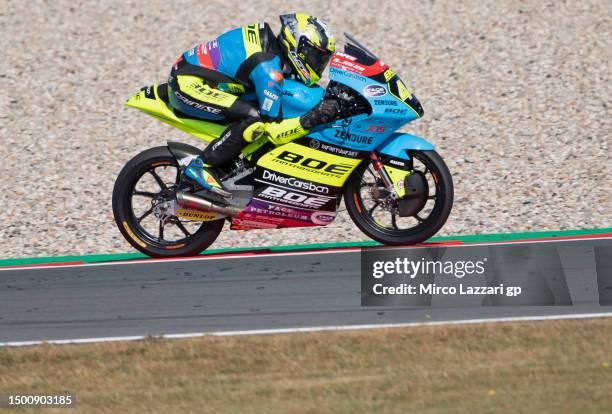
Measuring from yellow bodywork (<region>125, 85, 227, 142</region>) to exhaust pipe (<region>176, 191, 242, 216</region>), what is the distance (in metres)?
0.53

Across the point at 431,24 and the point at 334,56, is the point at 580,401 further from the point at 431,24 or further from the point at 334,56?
the point at 431,24

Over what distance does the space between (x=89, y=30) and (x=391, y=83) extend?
8745 millimetres

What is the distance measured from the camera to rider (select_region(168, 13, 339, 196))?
8.84 meters

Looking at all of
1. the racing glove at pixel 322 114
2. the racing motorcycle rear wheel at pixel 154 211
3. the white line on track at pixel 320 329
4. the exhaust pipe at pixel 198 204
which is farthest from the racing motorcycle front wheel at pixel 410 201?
the white line on track at pixel 320 329

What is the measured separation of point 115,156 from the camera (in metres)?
13.0

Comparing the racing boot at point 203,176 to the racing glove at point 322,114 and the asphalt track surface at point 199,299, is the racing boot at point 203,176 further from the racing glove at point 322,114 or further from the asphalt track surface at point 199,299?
the racing glove at point 322,114

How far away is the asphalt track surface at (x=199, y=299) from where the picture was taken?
7.64 m

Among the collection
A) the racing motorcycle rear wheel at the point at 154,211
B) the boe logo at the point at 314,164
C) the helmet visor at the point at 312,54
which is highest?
the helmet visor at the point at 312,54

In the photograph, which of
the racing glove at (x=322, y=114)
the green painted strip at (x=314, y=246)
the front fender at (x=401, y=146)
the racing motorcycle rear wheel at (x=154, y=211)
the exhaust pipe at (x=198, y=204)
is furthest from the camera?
the green painted strip at (x=314, y=246)

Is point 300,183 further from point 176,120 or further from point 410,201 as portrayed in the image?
point 176,120

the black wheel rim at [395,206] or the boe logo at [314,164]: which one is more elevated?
the boe logo at [314,164]

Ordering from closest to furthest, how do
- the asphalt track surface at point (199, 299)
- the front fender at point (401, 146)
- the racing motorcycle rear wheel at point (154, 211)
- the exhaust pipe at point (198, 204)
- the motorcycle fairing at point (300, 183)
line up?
the asphalt track surface at point (199, 299)
the front fender at point (401, 146)
the motorcycle fairing at point (300, 183)
the exhaust pipe at point (198, 204)
the racing motorcycle rear wheel at point (154, 211)

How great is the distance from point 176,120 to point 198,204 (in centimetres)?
78

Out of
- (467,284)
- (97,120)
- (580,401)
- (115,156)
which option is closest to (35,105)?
(97,120)
